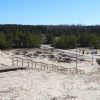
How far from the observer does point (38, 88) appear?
41.7 feet

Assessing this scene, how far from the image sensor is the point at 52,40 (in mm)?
116875

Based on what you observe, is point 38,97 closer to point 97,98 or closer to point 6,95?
point 6,95

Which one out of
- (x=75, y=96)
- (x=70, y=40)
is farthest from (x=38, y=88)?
(x=70, y=40)

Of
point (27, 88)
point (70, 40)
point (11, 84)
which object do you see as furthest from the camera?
point (70, 40)

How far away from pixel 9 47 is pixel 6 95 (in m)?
84.3

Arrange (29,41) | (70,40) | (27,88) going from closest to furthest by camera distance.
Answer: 1. (27,88)
2. (29,41)
3. (70,40)

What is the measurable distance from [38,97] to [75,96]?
150 cm

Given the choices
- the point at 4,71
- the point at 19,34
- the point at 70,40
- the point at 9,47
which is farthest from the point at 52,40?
the point at 4,71

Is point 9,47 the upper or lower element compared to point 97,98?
lower

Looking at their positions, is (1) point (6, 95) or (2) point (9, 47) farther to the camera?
(2) point (9, 47)

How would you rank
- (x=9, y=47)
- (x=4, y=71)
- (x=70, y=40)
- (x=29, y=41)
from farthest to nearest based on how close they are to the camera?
(x=70, y=40) → (x=29, y=41) → (x=9, y=47) → (x=4, y=71)

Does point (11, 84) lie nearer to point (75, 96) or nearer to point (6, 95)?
point (6, 95)

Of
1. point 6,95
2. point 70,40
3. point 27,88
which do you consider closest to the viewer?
point 6,95

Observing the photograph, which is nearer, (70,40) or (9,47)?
(9,47)
